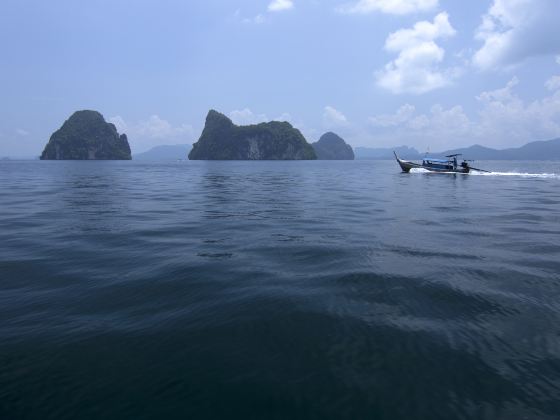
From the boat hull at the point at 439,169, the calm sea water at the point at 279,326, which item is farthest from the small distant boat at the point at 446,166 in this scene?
the calm sea water at the point at 279,326

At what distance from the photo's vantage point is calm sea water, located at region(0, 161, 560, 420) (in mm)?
4281

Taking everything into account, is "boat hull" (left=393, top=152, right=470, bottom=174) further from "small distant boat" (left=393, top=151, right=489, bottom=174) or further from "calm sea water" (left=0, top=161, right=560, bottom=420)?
"calm sea water" (left=0, top=161, right=560, bottom=420)

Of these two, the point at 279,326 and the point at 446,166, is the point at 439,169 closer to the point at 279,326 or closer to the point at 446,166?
the point at 446,166

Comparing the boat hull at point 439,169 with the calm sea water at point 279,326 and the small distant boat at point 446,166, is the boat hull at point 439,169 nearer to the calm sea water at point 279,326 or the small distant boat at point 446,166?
the small distant boat at point 446,166

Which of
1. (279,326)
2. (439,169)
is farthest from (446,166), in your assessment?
(279,326)

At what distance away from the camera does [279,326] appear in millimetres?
6180

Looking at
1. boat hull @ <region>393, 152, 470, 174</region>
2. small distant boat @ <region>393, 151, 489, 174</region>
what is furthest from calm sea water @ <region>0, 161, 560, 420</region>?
boat hull @ <region>393, 152, 470, 174</region>

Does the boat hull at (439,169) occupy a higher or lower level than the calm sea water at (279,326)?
higher

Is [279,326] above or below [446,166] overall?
below

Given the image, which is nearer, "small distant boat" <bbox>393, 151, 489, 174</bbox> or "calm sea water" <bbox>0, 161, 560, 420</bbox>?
"calm sea water" <bbox>0, 161, 560, 420</bbox>

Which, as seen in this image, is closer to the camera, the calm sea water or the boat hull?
the calm sea water

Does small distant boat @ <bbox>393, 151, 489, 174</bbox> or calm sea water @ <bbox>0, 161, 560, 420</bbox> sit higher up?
small distant boat @ <bbox>393, 151, 489, 174</bbox>

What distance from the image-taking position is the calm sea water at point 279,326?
428 cm

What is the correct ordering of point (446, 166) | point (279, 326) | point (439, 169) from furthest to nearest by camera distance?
point (439, 169) < point (446, 166) < point (279, 326)
